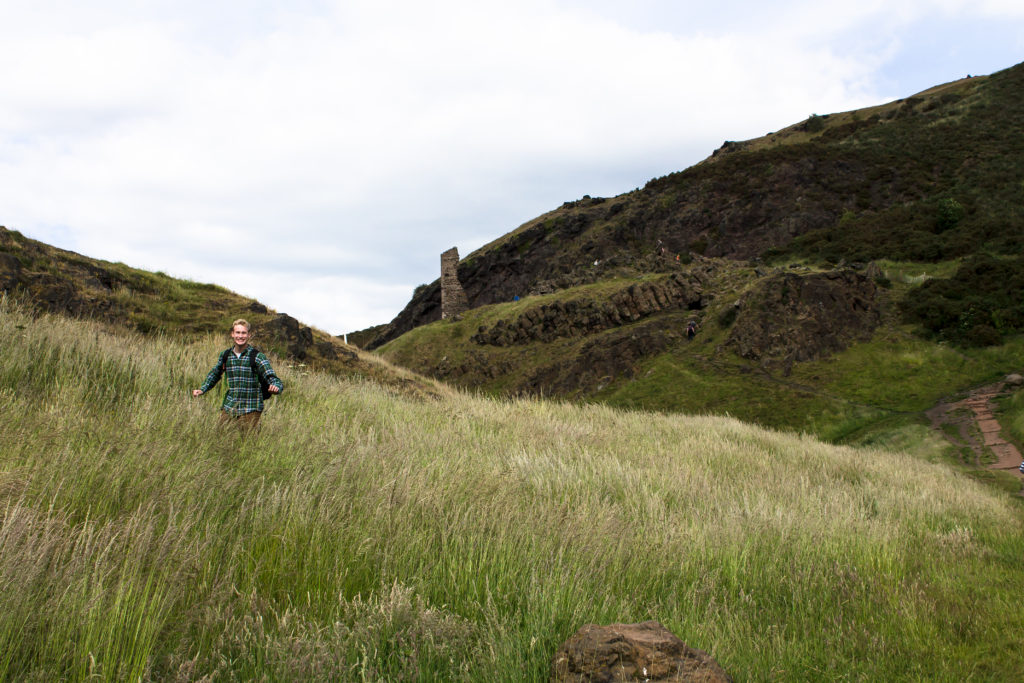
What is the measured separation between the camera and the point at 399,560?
3119 mm

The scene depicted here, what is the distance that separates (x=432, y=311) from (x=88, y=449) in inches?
2662

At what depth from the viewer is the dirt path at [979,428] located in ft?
45.6

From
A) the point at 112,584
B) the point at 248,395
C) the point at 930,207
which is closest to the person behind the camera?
the point at 112,584

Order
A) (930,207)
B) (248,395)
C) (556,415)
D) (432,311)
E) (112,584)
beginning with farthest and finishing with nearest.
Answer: (432,311), (930,207), (556,415), (248,395), (112,584)

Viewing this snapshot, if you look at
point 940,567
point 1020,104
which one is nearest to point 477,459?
point 940,567

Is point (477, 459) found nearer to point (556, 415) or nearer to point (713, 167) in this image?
point (556, 415)

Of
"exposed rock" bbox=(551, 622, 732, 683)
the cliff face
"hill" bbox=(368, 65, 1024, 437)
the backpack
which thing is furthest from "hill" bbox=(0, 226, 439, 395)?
the cliff face

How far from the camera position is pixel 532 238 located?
225 feet

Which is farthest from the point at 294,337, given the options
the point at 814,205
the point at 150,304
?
the point at 814,205

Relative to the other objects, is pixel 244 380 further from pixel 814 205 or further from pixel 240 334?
pixel 814 205

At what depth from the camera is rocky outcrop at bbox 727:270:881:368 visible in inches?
1022

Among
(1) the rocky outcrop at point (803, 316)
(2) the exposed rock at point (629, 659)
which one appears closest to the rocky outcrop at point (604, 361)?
(1) the rocky outcrop at point (803, 316)

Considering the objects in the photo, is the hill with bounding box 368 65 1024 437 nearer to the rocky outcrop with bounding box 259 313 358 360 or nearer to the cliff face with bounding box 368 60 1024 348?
the cliff face with bounding box 368 60 1024 348

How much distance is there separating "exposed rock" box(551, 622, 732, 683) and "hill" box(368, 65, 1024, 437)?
20.1 metres
